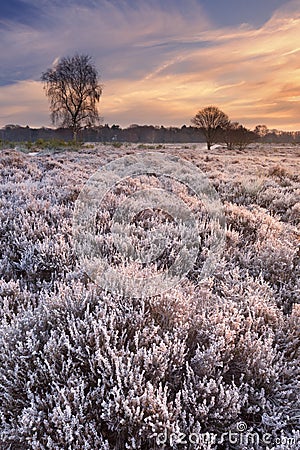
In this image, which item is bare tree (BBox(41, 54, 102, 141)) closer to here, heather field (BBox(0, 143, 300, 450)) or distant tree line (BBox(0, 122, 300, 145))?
distant tree line (BBox(0, 122, 300, 145))

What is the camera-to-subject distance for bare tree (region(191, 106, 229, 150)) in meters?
45.7

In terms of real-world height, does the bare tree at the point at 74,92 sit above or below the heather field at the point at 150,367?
above

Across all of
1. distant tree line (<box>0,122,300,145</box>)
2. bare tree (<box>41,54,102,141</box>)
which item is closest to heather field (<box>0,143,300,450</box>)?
distant tree line (<box>0,122,300,145</box>)

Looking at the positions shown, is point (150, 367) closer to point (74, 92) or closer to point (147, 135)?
point (74, 92)

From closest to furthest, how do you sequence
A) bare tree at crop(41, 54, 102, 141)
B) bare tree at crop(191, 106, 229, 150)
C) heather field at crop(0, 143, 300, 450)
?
heather field at crop(0, 143, 300, 450) → bare tree at crop(41, 54, 102, 141) → bare tree at crop(191, 106, 229, 150)

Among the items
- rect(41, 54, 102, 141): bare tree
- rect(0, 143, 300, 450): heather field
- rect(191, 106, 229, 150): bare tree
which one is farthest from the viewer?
rect(191, 106, 229, 150): bare tree

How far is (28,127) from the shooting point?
51438 mm

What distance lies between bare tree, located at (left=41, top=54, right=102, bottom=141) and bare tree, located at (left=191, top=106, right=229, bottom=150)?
590 inches

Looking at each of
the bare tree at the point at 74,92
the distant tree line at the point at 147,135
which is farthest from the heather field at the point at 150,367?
the bare tree at the point at 74,92

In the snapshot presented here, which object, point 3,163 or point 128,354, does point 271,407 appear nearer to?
point 128,354

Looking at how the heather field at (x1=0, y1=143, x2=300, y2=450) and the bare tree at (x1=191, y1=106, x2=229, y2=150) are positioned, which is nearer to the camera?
the heather field at (x1=0, y1=143, x2=300, y2=450)

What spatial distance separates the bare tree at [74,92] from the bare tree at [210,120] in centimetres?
1499

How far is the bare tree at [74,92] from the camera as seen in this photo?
40688 millimetres

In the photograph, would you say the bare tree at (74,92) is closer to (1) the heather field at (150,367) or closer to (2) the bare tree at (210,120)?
(2) the bare tree at (210,120)
